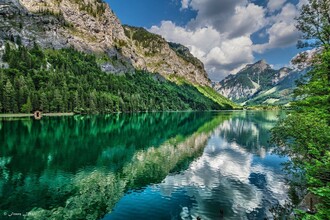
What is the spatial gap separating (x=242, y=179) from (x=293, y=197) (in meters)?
10.9

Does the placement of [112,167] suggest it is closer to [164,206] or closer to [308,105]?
[164,206]

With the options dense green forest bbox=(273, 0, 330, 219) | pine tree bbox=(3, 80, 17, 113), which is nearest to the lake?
dense green forest bbox=(273, 0, 330, 219)

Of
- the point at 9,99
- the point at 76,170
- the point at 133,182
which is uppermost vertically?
the point at 9,99

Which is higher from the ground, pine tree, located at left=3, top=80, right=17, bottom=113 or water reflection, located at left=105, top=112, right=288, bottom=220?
pine tree, located at left=3, top=80, right=17, bottom=113

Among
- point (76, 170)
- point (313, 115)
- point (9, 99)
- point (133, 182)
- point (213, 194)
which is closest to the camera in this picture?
point (313, 115)

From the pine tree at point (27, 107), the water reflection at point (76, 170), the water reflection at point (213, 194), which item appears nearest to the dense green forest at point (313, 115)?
the water reflection at point (213, 194)

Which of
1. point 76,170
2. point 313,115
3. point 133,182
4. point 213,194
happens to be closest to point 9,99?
point 76,170

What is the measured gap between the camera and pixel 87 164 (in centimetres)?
4784

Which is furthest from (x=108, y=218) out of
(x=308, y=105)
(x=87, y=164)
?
(x=308, y=105)

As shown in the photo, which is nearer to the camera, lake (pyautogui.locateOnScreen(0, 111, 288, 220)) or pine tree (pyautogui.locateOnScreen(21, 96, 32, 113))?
lake (pyautogui.locateOnScreen(0, 111, 288, 220))

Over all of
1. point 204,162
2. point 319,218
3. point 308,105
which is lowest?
point 204,162

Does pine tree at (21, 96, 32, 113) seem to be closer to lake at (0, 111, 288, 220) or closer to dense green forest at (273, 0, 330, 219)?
lake at (0, 111, 288, 220)

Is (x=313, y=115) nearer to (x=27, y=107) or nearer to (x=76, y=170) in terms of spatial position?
(x=76, y=170)

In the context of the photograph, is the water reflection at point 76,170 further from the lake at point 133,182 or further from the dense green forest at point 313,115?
the dense green forest at point 313,115
